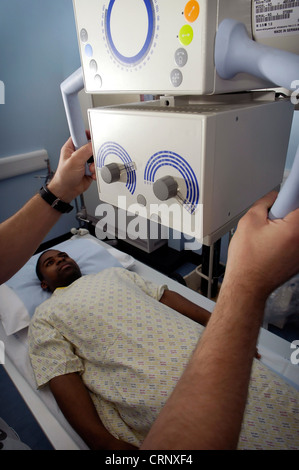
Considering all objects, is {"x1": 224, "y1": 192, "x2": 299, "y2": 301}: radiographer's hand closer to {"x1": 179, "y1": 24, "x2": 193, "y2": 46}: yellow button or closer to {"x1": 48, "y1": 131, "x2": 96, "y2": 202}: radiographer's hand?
{"x1": 179, "y1": 24, "x2": 193, "y2": 46}: yellow button

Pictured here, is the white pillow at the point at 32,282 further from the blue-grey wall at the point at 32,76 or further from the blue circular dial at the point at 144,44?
the blue circular dial at the point at 144,44

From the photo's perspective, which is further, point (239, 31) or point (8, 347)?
point (8, 347)

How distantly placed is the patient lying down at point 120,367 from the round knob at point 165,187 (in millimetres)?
758

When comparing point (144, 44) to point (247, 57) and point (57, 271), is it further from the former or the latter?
point (57, 271)

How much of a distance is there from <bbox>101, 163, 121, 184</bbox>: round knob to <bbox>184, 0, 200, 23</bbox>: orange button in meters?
0.26

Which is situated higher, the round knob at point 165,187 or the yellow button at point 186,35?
the yellow button at point 186,35

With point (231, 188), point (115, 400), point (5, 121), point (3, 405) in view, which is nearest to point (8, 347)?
point (3, 405)

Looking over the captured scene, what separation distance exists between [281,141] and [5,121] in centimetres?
230

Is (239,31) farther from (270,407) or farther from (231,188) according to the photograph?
(270,407)

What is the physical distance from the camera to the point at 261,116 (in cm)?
54

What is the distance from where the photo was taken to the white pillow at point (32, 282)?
1.50m

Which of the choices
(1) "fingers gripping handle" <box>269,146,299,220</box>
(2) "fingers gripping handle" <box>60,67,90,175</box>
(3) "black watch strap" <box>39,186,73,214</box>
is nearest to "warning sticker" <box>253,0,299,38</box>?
(1) "fingers gripping handle" <box>269,146,299,220</box>
